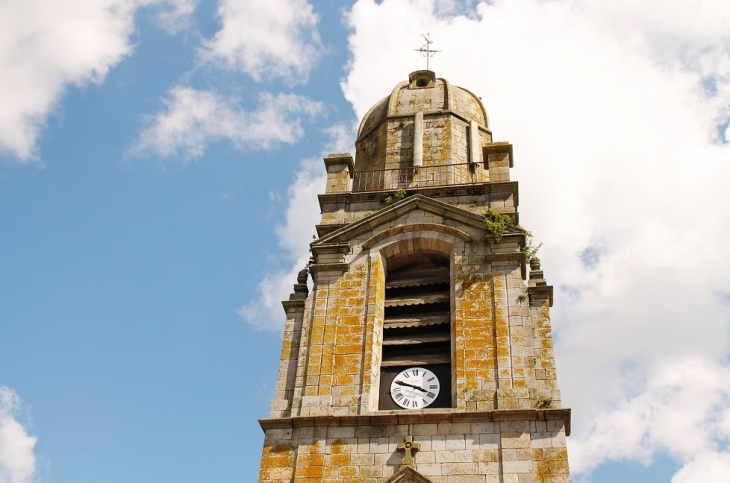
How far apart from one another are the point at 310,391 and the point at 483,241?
14.8ft

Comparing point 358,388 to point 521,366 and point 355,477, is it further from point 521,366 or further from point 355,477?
point 521,366

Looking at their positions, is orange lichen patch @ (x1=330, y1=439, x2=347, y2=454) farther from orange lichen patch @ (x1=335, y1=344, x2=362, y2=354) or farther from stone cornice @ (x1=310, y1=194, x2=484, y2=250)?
stone cornice @ (x1=310, y1=194, x2=484, y2=250)

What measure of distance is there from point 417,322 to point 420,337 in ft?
0.95

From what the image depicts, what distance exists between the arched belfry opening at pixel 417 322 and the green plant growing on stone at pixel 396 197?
4.80 ft

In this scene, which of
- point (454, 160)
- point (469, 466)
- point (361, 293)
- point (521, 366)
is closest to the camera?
point (469, 466)

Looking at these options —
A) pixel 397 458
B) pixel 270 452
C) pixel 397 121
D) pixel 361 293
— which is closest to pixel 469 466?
pixel 397 458

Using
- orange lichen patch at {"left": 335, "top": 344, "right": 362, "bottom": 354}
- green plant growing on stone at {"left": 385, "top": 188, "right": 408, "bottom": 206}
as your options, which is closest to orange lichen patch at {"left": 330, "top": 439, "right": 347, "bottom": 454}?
orange lichen patch at {"left": 335, "top": 344, "right": 362, "bottom": 354}

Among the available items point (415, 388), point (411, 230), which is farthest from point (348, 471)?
point (411, 230)

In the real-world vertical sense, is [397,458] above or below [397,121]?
below

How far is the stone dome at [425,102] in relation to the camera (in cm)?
2224

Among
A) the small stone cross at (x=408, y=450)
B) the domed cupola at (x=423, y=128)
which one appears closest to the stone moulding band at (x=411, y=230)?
the domed cupola at (x=423, y=128)

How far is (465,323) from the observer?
16.3m

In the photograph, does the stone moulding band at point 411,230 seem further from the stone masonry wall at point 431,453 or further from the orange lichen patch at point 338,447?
the orange lichen patch at point 338,447

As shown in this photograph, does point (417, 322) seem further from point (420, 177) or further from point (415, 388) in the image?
point (420, 177)
